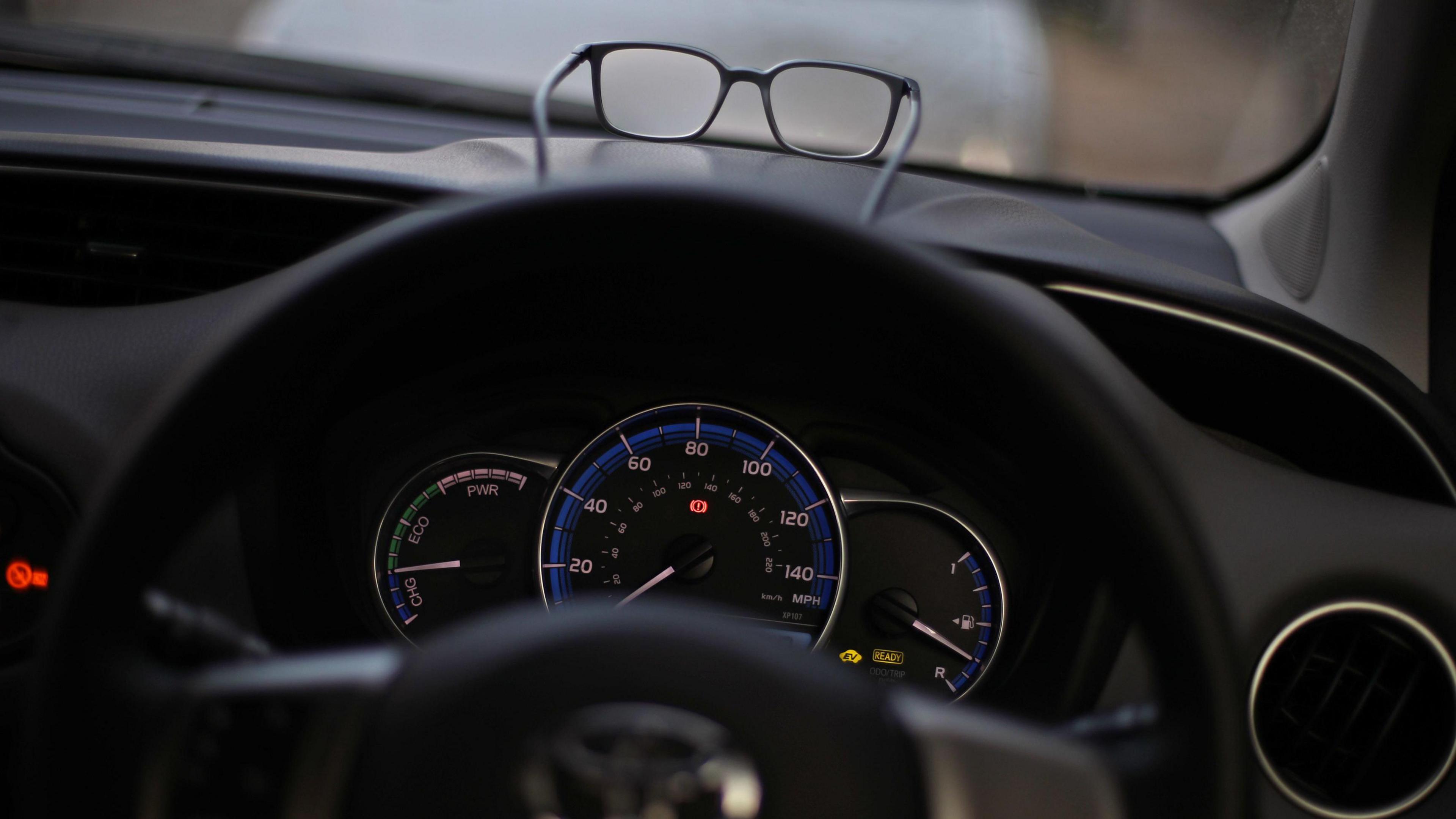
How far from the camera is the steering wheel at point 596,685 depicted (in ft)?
2.71

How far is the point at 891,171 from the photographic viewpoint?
125 cm

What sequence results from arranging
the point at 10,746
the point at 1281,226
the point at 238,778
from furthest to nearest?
the point at 1281,226 < the point at 10,746 < the point at 238,778

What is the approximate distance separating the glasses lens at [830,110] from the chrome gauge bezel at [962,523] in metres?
0.50

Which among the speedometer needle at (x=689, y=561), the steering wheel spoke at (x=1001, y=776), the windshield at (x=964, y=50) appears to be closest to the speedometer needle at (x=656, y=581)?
the speedometer needle at (x=689, y=561)

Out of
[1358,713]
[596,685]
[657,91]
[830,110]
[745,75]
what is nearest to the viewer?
[596,685]

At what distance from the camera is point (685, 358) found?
1526mm

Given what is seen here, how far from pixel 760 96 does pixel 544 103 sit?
0.33 metres

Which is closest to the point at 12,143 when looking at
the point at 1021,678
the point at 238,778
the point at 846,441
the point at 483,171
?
the point at 483,171

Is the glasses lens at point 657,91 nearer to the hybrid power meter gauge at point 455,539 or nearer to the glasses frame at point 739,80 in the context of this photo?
the glasses frame at point 739,80

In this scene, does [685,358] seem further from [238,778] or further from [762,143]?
[238,778]

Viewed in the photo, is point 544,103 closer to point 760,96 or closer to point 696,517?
point 760,96

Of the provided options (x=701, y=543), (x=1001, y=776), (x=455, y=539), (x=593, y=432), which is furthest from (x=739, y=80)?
(x=1001, y=776)

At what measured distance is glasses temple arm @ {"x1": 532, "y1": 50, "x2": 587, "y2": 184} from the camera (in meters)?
1.27

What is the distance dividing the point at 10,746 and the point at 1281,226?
215 cm
